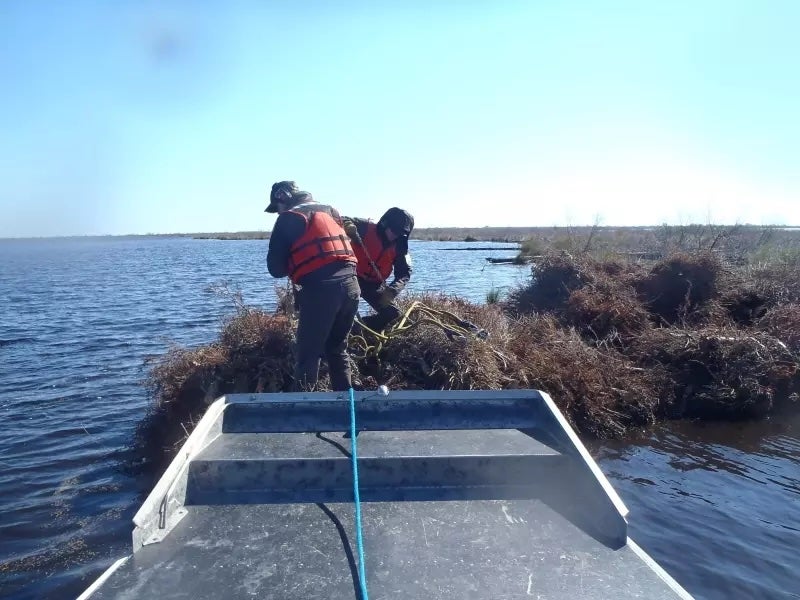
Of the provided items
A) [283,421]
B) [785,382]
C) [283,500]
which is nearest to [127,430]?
[283,421]

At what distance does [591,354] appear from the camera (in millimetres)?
8094

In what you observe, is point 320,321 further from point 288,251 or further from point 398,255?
point 398,255

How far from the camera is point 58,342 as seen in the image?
44.5 ft

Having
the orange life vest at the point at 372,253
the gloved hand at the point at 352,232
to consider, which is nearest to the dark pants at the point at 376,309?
the orange life vest at the point at 372,253

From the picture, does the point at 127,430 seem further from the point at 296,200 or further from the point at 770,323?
the point at 770,323

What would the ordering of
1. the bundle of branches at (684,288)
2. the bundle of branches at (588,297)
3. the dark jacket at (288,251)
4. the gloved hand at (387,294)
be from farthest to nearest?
the bundle of branches at (684,288)
the bundle of branches at (588,297)
the gloved hand at (387,294)
the dark jacket at (288,251)

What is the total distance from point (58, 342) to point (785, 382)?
14104mm

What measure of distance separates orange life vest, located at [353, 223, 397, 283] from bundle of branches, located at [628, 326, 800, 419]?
467 cm

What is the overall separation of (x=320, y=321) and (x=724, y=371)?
6.29 m

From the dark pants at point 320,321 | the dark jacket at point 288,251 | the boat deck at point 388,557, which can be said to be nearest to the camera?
the boat deck at point 388,557

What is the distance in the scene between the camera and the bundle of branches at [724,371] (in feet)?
27.0

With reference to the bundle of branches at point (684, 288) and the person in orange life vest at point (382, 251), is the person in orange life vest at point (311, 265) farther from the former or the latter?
the bundle of branches at point (684, 288)

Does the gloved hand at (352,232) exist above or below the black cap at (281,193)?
below

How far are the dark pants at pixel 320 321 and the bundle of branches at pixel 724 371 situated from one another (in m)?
5.27
